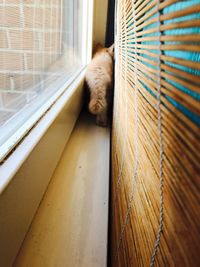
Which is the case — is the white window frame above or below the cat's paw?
above

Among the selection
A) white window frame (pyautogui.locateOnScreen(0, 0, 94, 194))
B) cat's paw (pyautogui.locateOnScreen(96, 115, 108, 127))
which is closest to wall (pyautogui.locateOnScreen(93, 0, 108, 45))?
cat's paw (pyautogui.locateOnScreen(96, 115, 108, 127))

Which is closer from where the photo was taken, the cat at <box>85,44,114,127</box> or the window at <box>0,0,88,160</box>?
the window at <box>0,0,88,160</box>

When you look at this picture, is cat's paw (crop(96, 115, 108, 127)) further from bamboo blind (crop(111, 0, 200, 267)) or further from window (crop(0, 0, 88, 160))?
bamboo blind (crop(111, 0, 200, 267))

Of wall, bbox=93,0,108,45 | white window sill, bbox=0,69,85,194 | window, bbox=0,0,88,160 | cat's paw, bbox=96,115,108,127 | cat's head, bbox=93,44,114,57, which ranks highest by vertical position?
wall, bbox=93,0,108,45

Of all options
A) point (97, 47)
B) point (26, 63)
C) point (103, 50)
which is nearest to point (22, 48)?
point (26, 63)

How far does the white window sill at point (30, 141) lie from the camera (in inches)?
17.3

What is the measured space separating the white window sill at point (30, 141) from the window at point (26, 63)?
0.01 meters

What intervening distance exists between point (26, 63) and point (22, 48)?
55 millimetres

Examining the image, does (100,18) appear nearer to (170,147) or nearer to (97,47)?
(97,47)

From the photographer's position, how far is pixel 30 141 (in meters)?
0.58

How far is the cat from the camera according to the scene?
1.40 m

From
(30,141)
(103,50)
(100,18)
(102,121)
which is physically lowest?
(102,121)

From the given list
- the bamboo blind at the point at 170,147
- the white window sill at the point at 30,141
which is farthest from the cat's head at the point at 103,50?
the bamboo blind at the point at 170,147

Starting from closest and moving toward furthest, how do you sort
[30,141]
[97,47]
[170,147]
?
[170,147] → [30,141] → [97,47]
